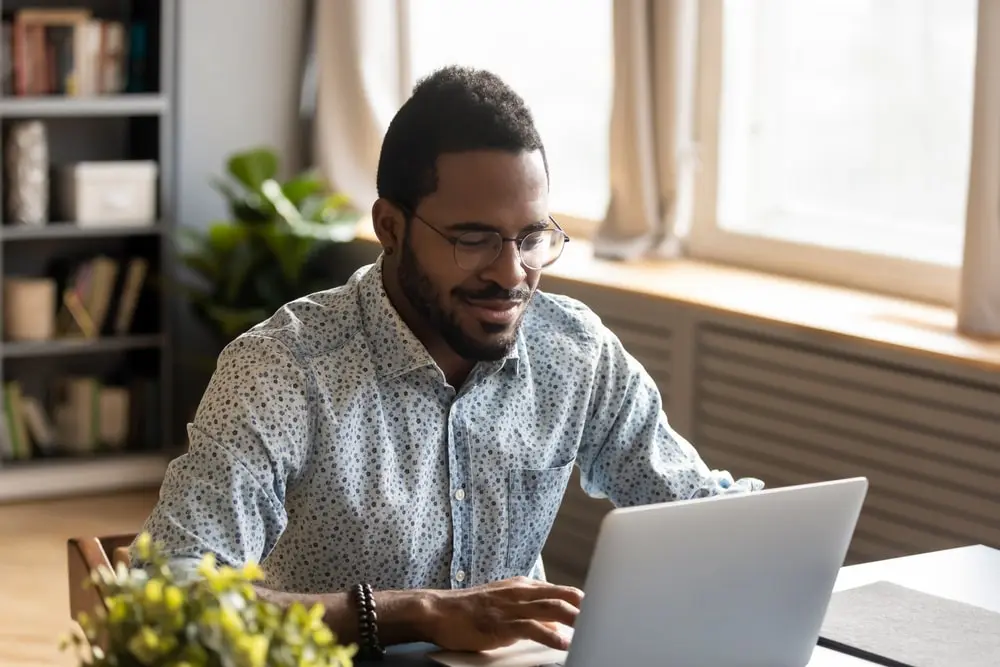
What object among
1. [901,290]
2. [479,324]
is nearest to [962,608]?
[479,324]

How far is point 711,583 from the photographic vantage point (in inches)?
60.3

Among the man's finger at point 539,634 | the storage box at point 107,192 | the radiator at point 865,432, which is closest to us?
the man's finger at point 539,634

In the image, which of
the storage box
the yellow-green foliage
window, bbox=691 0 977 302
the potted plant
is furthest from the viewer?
the storage box

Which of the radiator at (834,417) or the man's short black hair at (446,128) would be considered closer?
the man's short black hair at (446,128)

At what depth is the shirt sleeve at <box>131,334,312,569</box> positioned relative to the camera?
177 cm

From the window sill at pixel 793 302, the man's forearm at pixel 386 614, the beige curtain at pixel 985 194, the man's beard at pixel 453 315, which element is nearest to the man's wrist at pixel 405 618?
the man's forearm at pixel 386 614

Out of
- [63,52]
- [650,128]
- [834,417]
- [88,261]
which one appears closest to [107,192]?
[88,261]

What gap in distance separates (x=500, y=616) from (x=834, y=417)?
1800 millimetres

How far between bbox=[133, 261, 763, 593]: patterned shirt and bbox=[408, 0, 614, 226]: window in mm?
2497

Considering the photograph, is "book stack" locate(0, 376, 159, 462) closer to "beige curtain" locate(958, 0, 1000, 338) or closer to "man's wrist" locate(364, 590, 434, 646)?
"beige curtain" locate(958, 0, 1000, 338)

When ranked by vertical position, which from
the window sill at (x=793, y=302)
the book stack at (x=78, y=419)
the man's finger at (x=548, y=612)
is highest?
the window sill at (x=793, y=302)

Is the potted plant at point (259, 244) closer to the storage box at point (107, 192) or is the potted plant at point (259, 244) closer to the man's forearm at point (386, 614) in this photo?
the storage box at point (107, 192)

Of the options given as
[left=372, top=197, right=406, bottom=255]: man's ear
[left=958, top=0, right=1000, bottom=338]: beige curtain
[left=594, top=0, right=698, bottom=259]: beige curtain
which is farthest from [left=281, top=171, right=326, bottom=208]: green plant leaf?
[left=372, top=197, right=406, bottom=255]: man's ear

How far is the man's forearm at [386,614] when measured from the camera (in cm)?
174
